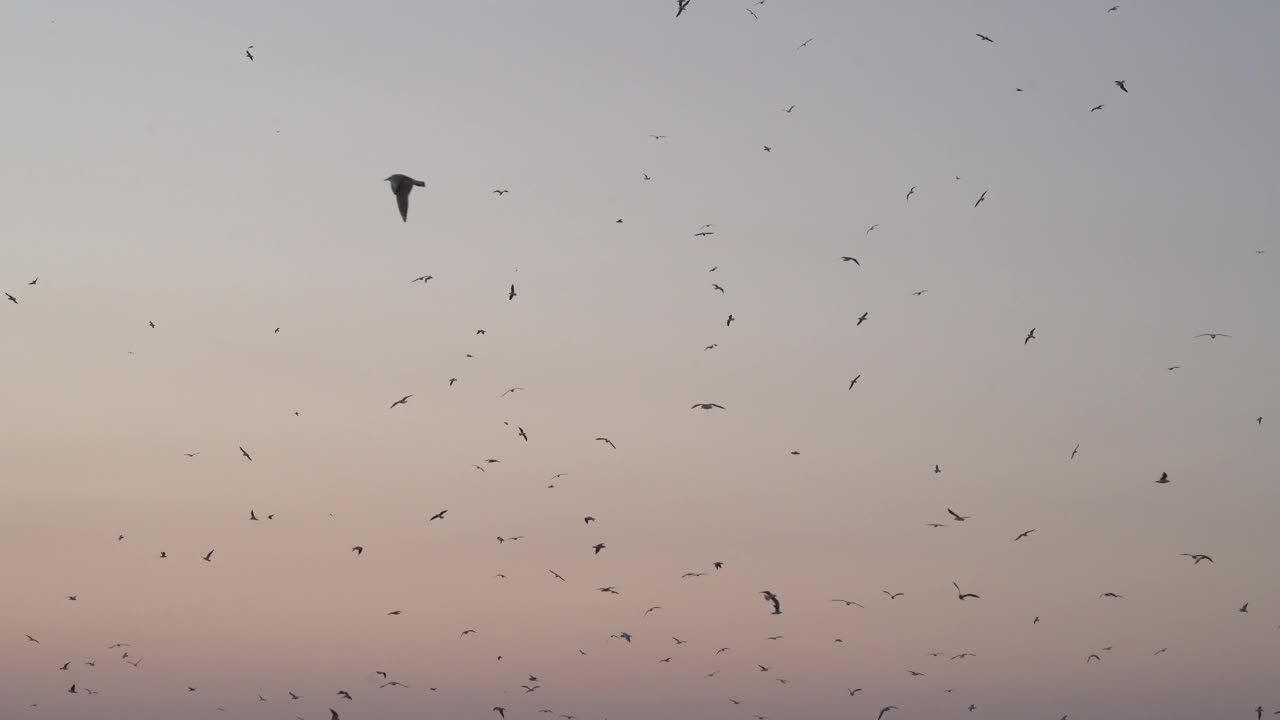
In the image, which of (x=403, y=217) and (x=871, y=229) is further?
(x=871, y=229)

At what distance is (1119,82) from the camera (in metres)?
50.4

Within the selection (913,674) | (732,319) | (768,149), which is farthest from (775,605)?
(913,674)

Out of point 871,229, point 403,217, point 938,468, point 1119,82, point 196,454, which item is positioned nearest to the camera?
point 403,217

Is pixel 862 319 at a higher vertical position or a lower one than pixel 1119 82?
lower

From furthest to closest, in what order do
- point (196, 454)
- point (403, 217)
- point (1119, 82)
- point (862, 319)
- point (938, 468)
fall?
point (196, 454)
point (938, 468)
point (862, 319)
point (1119, 82)
point (403, 217)

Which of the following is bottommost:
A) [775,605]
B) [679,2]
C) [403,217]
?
[775,605]

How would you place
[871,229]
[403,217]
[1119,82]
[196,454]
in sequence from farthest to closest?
1. [196,454]
2. [871,229]
3. [1119,82]
4. [403,217]

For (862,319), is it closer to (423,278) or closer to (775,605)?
(775,605)

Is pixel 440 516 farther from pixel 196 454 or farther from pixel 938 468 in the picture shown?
pixel 938 468

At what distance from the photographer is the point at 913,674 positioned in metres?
81.6

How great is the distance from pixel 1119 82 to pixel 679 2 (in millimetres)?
17199

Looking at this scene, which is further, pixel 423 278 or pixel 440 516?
pixel 440 516

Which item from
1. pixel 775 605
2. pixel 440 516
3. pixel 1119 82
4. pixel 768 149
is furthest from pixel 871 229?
pixel 440 516

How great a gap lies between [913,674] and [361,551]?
29.1m
